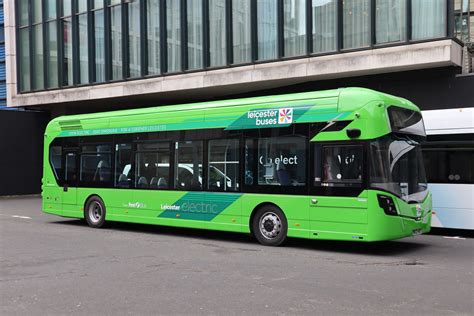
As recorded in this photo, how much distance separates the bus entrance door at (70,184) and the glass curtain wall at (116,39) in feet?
35.8

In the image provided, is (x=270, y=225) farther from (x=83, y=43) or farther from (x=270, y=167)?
(x=83, y=43)

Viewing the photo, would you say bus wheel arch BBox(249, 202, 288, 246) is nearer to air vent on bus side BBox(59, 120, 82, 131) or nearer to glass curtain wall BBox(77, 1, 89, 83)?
air vent on bus side BBox(59, 120, 82, 131)

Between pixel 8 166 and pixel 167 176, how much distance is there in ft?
61.7

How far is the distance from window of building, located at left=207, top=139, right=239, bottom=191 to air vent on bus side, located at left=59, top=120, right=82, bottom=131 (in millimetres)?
4816

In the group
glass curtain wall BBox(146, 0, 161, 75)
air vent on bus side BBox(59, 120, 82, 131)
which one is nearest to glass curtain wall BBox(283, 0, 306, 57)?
glass curtain wall BBox(146, 0, 161, 75)

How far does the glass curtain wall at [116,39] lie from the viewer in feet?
81.2

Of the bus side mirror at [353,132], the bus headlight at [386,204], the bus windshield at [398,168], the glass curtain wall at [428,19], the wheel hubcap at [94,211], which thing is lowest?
the wheel hubcap at [94,211]

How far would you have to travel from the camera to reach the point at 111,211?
13398mm

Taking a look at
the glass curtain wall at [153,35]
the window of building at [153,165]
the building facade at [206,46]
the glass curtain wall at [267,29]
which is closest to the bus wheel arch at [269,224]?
the window of building at [153,165]

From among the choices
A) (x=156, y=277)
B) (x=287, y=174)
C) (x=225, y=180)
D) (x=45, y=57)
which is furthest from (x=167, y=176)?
(x=45, y=57)

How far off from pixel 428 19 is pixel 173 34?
431 inches

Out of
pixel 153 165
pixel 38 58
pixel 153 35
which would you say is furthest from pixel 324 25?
pixel 38 58

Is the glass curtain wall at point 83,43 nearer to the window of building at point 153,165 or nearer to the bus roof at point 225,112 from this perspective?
the bus roof at point 225,112

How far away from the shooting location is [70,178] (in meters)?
14.5
